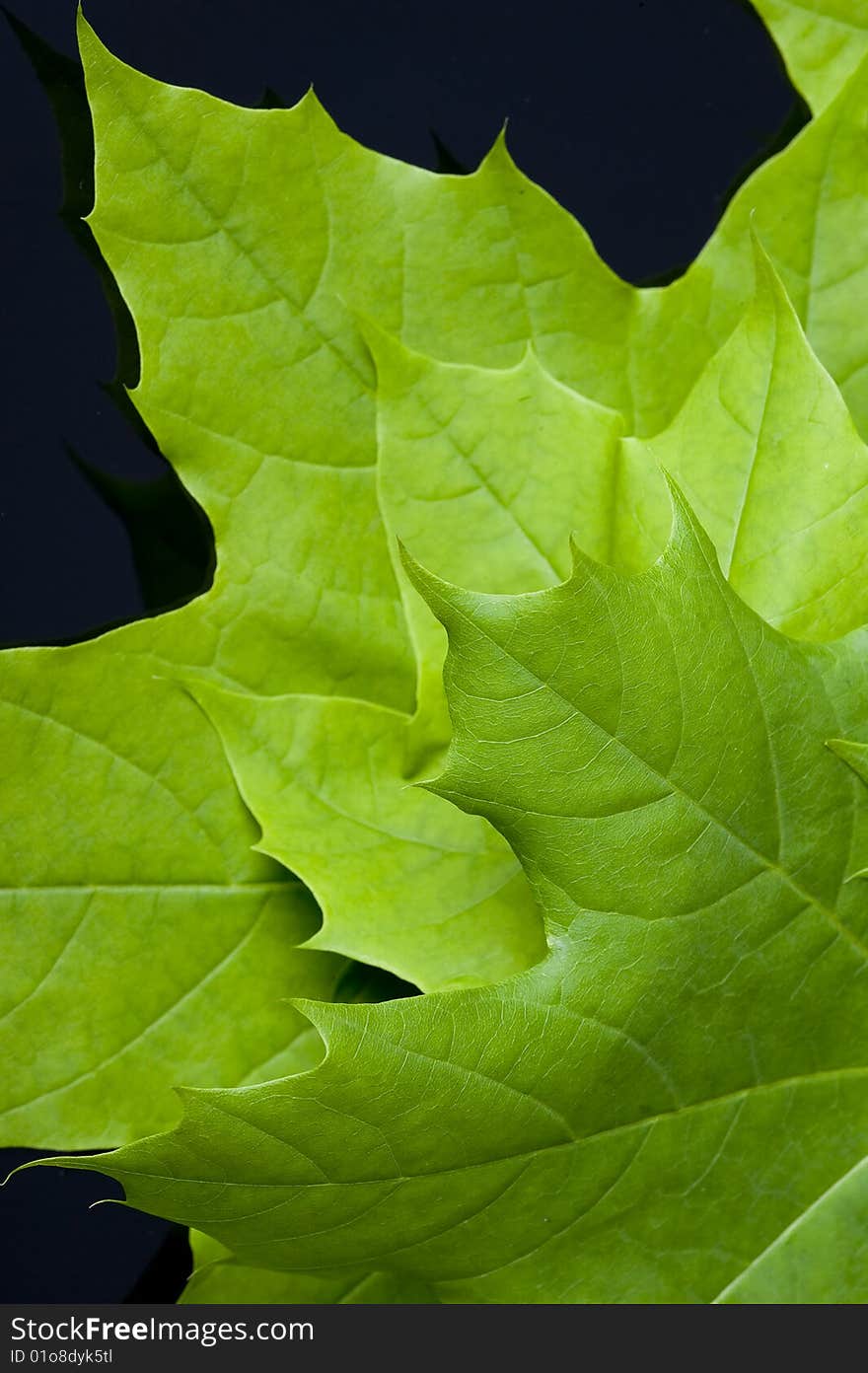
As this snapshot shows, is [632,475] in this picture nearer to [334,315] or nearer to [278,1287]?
[334,315]

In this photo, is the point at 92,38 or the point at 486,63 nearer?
the point at 92,38

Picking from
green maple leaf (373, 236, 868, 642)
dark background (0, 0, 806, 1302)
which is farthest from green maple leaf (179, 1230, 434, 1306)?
green maple leaf (373, 236, 868, 642)

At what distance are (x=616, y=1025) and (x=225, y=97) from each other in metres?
0.35

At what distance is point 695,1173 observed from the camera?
0.36 metres

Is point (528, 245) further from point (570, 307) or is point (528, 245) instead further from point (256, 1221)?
point (256, 1221)

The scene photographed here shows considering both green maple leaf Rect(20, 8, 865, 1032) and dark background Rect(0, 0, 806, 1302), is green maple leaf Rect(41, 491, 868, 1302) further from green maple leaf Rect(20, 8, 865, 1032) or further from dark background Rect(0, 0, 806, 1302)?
dark background Rect(0, 0, 806, 1302)

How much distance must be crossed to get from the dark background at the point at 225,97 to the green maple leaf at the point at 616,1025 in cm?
16

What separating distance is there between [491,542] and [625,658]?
104 mm

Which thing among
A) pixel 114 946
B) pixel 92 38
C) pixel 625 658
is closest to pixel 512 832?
pixel 625 658

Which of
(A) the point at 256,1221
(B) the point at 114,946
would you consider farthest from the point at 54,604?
(A) the point at 256,1221

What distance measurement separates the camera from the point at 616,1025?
0.34 metres

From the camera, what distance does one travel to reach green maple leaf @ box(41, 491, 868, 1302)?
12.5 inches

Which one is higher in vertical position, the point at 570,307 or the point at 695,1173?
the point at 570,307

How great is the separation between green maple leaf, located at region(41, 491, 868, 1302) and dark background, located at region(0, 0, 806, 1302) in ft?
0.53
